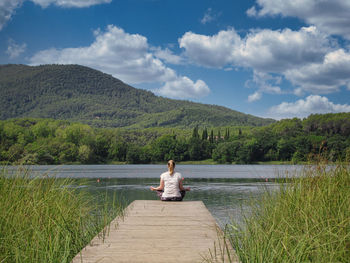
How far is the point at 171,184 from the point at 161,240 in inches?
175

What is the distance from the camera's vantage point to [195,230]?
605cm

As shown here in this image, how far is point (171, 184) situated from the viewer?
9797mm

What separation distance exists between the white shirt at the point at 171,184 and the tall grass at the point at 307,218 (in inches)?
96.5

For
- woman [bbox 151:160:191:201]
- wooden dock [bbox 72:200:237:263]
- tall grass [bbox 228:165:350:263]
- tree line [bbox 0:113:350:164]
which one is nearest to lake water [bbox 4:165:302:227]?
tall grass [bbox 228:165:350:263]

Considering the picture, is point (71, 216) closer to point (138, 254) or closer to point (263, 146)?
point (138, 254)

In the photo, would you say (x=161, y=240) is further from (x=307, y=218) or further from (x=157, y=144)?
(x=157, y=144)

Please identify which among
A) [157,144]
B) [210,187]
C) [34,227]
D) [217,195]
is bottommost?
[210,187]

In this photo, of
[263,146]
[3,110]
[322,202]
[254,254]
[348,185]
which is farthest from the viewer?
[3,110]

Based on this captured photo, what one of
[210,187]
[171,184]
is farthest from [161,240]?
[210,187]

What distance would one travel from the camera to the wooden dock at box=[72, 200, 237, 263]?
4484 millimetres

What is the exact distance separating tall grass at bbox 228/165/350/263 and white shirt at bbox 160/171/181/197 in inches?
96.5

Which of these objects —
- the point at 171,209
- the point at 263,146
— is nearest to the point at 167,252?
the point at 171,209

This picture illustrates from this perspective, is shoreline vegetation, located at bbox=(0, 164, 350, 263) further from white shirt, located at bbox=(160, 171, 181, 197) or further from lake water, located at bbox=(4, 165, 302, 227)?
white shirt, located at bbox=(160, 171, 181, 197)

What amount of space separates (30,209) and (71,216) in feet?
2.72
